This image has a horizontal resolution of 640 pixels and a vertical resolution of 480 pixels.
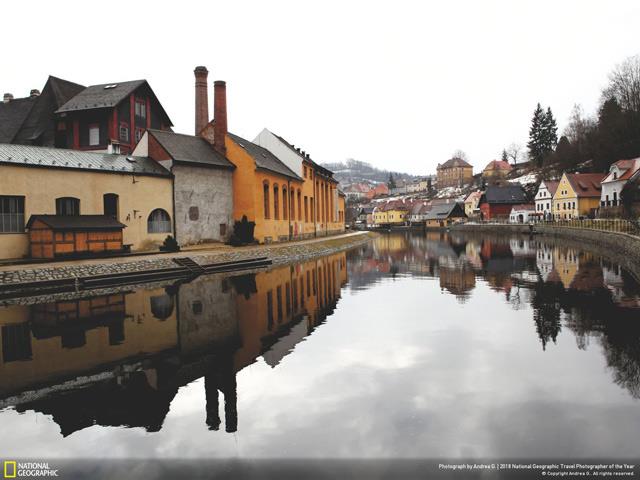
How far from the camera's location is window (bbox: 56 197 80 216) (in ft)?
81.0

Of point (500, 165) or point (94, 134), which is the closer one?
point (94, 134)

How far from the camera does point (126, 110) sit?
3972cm

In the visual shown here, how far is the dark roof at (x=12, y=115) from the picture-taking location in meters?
40.9

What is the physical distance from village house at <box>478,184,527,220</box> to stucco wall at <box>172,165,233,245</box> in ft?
245

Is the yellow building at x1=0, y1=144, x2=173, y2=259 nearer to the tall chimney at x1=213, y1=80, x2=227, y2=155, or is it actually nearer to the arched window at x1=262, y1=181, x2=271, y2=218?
the tall chimney at x1=213, y1=80, x2=227, y2=155

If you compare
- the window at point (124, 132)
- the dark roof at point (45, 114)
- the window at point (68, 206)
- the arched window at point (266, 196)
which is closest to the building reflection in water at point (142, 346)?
the window at point (68, 206)

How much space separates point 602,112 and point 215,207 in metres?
68.1

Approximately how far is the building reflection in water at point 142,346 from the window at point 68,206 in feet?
32.0

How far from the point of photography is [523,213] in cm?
8581

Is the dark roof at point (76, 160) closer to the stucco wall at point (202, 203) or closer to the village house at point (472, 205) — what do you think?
the stucco wall at point (202, 203)

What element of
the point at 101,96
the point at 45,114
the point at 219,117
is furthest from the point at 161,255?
the point at 45,114

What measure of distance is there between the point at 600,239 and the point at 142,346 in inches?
1679

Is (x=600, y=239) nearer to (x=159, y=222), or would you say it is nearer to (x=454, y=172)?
(x=159, y=222)

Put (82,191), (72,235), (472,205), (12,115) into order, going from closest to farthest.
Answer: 1. (72,235)
2. (82,191)
3. (12,115)
4. (472,205)
